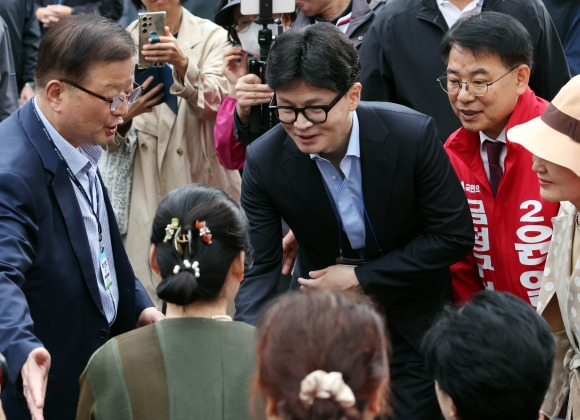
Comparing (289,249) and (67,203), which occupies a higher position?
(67,203)

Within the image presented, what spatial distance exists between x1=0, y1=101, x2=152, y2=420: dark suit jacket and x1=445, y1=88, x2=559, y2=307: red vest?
1.54m

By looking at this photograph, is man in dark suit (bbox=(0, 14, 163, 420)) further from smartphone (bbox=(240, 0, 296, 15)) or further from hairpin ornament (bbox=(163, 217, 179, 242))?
smartphone (bbox=(240, 0, 296, 15))

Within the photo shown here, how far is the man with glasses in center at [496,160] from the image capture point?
3.93m

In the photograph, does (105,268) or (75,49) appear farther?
(105,268)

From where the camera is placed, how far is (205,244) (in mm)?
2861

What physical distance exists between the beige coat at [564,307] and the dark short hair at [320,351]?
1419mm

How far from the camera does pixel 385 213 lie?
152 inches

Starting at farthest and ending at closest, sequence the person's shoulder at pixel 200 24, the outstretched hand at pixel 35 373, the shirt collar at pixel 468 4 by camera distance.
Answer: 1. the person's shoulder at pixel 200 24
2. the shirt collar at pixel 468 4
3. the outstretched hand at pixel 35 373

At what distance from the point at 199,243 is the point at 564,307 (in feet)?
4.82

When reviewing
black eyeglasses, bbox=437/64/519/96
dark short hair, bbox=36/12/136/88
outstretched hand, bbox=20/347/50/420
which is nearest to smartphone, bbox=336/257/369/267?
black eyeglasses, bbox=437/64/519/96

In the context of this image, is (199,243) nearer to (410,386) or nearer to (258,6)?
(410,386)

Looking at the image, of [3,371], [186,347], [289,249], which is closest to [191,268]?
[186,347]

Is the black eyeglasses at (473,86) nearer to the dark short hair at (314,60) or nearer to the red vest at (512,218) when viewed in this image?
the red vest at (512,218)

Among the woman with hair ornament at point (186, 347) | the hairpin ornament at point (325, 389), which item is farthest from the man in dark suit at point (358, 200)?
the hairpin ornament at point (325, 389)
